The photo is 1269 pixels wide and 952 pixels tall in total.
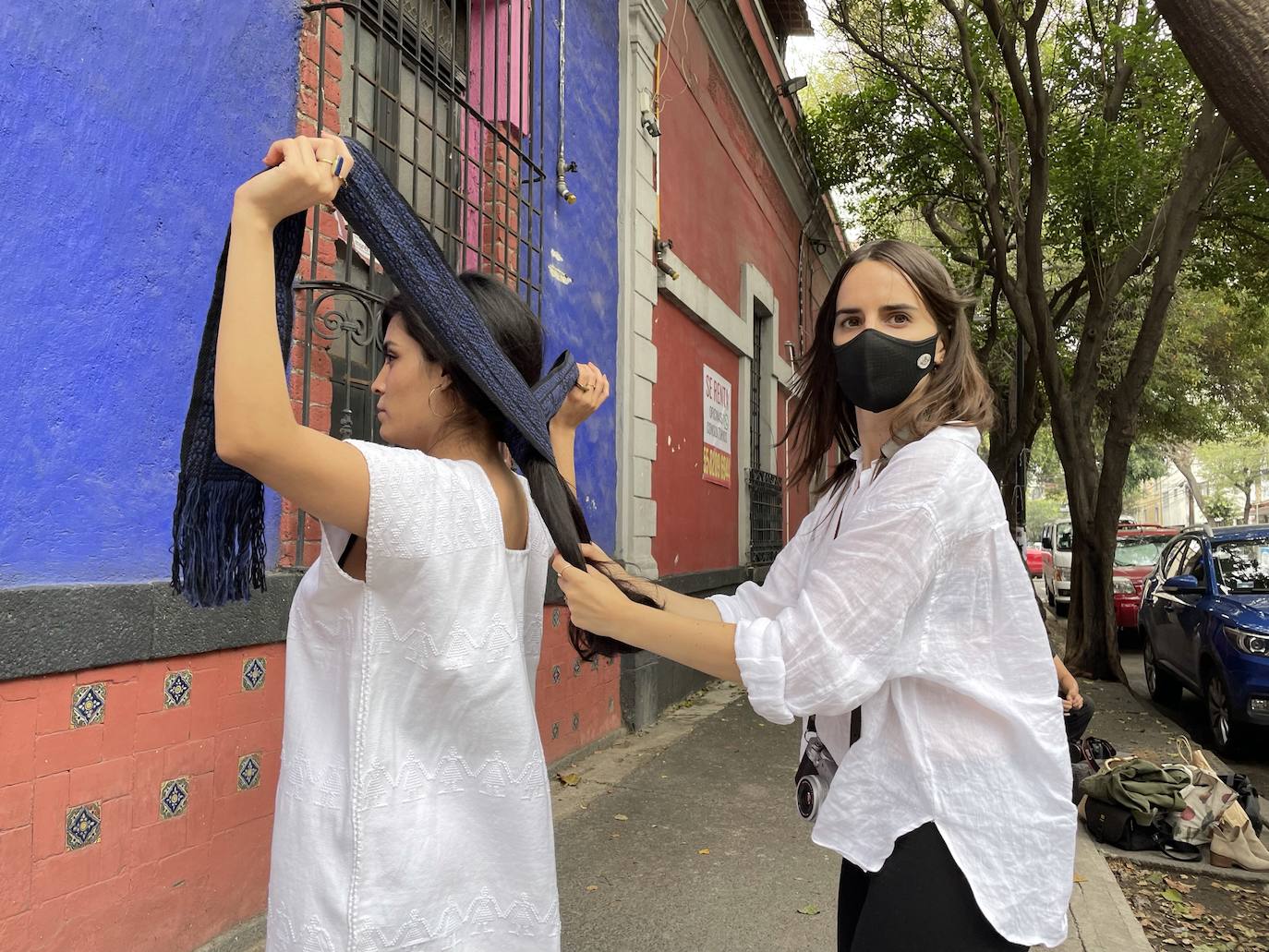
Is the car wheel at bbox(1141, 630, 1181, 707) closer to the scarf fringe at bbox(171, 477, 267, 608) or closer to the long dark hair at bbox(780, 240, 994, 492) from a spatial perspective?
the long dark hair at bbox(780, 240, 994, 492)

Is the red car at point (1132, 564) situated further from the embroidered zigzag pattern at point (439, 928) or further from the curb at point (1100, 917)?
the embroidered zigzag pattern at point (439, 928)

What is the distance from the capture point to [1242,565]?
766 cm

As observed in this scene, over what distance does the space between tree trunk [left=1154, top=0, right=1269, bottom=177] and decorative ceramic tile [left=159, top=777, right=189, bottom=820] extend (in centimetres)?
441

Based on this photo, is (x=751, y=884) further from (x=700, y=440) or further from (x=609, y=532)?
(x=700, y=440)

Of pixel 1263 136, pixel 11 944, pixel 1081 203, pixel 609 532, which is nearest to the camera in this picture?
pixel 11 944

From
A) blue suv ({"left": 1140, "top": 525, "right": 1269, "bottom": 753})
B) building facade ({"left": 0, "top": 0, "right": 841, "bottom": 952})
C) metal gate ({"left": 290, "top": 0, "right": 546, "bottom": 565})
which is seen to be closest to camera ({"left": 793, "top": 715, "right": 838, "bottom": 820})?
building facade ({"left": 0, "top": 0, "right": 841, "bottom": 952})

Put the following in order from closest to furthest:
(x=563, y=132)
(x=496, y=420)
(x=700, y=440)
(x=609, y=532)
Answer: (x=496, y=420) < (x=563, y=132) < (x=609, y=532) < (x=700, y=440)

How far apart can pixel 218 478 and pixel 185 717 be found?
5.97 feet

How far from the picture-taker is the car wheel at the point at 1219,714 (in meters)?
6.86

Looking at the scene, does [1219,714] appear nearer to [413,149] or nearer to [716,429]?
[716,429]

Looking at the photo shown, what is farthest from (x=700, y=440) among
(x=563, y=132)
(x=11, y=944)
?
(x=11, y=944)

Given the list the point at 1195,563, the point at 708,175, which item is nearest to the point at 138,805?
the point at 708,175

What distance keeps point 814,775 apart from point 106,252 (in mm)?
2539

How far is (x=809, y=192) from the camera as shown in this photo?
551 inches
